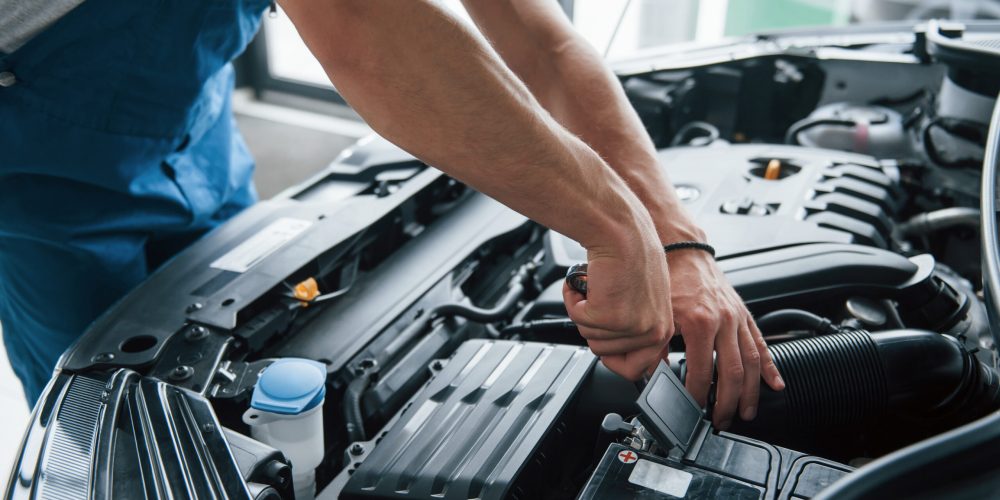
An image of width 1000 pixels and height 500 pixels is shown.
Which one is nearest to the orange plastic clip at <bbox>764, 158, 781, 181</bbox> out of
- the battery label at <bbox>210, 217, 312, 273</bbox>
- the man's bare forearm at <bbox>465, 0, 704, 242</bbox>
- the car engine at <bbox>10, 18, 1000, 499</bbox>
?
the car engine at <bbox>10, 18, 1000, 499</bbox>

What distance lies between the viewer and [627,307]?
0.78 m

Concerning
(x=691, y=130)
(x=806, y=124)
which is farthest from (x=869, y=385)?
(x=691, y=130)

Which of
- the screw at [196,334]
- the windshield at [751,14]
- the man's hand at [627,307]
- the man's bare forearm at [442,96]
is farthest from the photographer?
the windshield at [751,14]

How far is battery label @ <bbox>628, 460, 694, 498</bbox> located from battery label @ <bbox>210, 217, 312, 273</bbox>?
23.8 inches

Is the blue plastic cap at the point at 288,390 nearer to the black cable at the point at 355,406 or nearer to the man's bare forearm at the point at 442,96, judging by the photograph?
the black cable at the point at 355,406

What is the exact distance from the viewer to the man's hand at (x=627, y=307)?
776 mm

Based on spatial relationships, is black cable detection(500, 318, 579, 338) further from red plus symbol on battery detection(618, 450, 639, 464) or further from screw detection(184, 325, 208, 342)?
screw detection(184, 325, 208, 342)

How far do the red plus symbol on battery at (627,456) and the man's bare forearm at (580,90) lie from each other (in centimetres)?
33

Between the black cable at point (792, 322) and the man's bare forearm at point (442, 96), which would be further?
the black cable at point (792, 322)

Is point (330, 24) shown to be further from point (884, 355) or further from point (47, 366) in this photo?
point (47, 366)

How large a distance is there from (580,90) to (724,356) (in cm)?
44

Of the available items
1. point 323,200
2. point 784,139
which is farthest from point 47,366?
point 784,139

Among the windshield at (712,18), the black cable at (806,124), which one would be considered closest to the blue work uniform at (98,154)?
the black cable at (806,124)

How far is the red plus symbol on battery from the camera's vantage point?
72 centimetres
